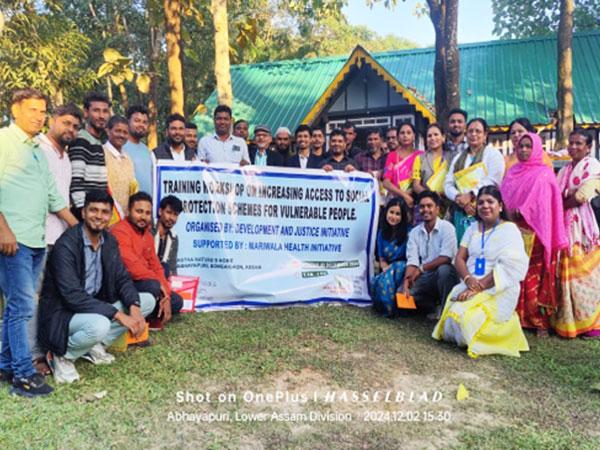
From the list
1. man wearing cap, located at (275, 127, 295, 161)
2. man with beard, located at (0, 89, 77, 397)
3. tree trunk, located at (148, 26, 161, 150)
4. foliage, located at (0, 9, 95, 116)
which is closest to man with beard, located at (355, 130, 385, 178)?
man wearing cap, located at (275, 127, 295, 161)

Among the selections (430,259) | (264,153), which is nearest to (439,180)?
(430,259)

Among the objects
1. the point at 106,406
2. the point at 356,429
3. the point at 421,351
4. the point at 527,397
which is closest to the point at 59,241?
the point at 106,406

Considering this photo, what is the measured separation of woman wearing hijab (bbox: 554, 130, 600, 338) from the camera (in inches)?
181

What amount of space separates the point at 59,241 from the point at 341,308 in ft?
9.56

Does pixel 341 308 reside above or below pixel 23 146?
below

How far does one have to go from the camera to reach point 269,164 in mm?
6191

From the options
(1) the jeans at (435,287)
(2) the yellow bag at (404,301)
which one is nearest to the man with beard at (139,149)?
(2) the yellow bag at (404,301)

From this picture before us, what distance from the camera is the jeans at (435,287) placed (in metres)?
4.88

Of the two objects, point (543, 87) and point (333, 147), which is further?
point (543, 87)

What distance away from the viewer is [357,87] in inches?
496

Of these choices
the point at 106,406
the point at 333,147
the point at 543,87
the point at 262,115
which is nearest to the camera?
the point at 106,406

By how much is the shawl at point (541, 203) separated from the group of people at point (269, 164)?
1 cm

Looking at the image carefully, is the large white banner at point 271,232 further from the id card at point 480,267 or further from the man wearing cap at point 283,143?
the id card at point 480,267

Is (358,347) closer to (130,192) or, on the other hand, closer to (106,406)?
(106,406)
